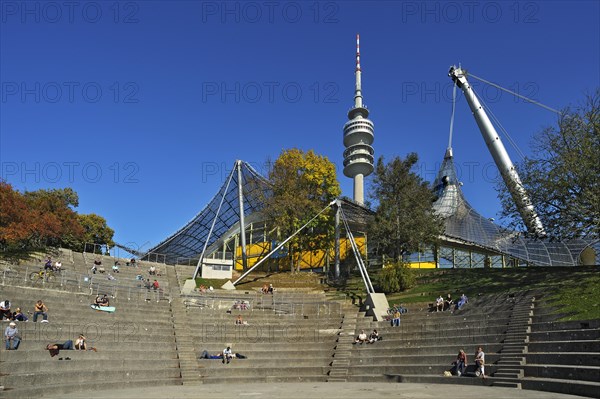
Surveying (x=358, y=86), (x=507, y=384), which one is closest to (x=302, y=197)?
(x=507, y=384)

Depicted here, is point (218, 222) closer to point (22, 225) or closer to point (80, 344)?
point (22, 225)

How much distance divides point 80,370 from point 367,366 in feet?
44.4

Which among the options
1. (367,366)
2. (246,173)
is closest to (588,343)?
(367,366)

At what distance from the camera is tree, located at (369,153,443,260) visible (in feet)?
150

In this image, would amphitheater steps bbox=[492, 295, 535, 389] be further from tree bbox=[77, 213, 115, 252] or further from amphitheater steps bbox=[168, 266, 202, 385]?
tree bbox=[77, 213, 115, 252]

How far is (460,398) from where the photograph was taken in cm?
1532

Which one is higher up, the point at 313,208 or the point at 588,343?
the point at 313,208

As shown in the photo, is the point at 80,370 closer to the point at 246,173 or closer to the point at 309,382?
the point at 309,382

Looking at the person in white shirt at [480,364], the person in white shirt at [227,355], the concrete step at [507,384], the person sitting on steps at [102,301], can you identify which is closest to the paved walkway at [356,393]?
the concrete step at [507,384]

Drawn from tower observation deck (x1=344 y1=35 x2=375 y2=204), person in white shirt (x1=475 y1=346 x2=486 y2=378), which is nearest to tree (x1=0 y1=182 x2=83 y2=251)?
person in white shirt (x1=475 y1=346 x2=486 y2=378)

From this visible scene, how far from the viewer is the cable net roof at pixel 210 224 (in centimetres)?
6792

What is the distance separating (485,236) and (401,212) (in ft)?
98.1

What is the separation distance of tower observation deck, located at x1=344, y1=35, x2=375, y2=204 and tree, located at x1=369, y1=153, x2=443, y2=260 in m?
50.5

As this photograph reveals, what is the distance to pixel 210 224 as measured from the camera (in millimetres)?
74688
